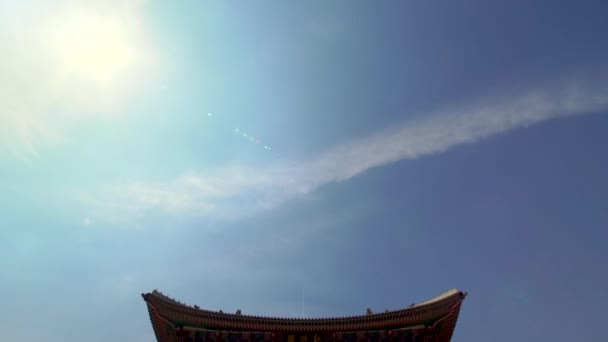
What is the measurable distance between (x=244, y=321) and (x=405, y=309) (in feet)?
31.5

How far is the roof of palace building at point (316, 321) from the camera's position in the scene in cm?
2216

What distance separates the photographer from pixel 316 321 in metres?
23.3

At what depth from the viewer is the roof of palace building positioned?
2216 cm

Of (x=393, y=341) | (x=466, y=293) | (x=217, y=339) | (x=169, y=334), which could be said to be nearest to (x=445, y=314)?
(x=466, y=293)

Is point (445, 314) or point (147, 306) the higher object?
point (147, 306)

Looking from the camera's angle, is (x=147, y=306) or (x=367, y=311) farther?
(x=367, y=311)

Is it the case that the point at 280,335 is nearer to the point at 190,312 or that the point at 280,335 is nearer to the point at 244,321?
the point at 244,321

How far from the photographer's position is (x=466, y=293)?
21.8 meters

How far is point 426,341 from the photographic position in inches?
890

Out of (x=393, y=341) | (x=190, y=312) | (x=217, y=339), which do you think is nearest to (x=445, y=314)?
(x=393, y=341)

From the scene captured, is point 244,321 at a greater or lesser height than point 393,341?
greater

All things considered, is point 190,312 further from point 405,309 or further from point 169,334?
point 405,309

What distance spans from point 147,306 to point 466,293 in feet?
60.1

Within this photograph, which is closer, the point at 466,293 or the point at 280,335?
the point at 466,293
